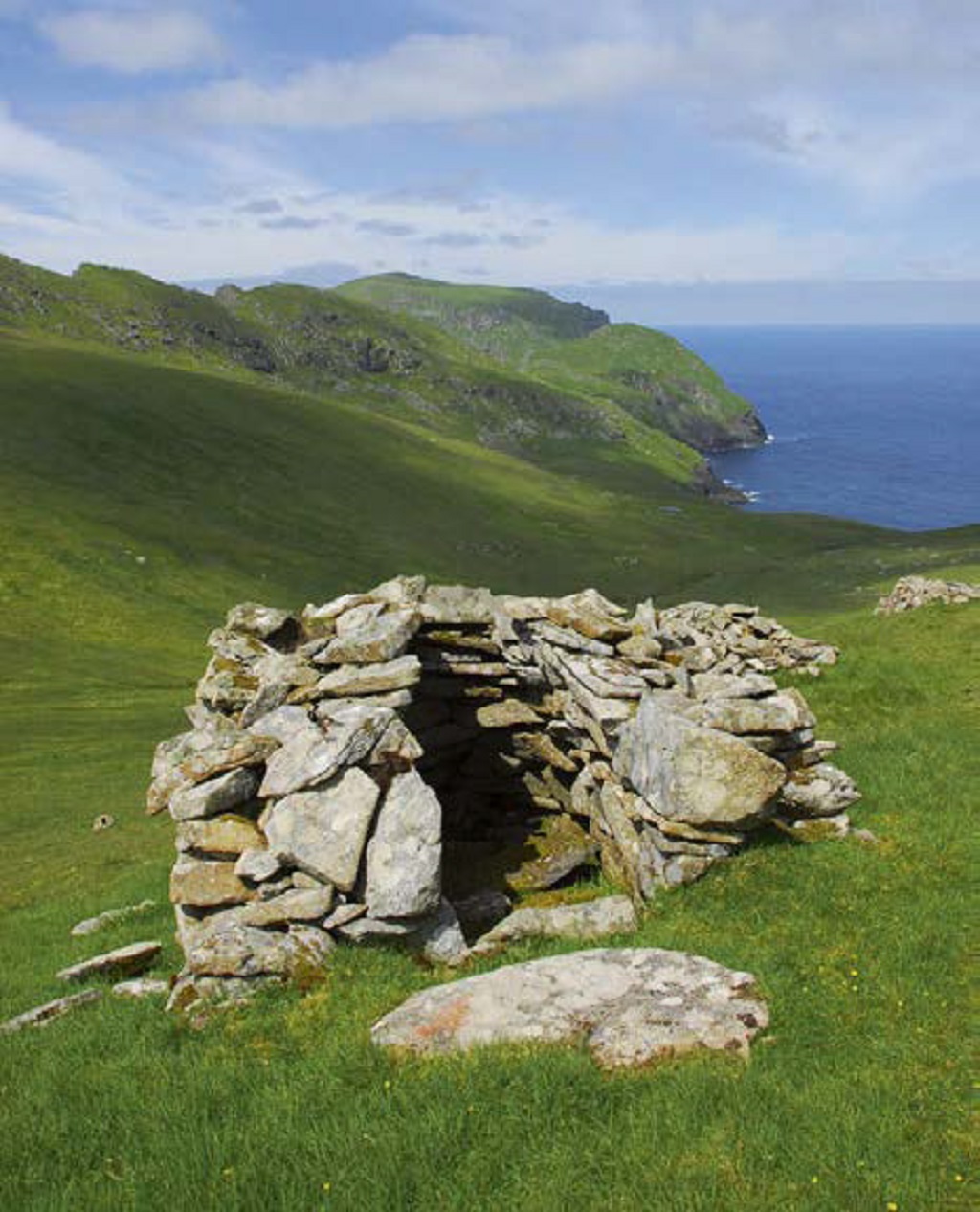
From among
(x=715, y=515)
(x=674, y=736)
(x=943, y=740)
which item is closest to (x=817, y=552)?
(x=715, y=515)

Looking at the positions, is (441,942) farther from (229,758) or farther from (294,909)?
(229,758)

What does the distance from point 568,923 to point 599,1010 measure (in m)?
4.49

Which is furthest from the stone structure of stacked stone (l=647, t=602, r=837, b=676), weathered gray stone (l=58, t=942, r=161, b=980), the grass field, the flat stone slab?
stacked stone (l=647, t=602, r=837, b=676)

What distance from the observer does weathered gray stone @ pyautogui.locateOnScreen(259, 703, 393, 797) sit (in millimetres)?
17250

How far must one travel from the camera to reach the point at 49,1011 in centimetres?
1584

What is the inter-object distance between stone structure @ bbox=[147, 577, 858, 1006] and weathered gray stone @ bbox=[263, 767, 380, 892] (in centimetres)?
4

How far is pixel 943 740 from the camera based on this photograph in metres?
27.1

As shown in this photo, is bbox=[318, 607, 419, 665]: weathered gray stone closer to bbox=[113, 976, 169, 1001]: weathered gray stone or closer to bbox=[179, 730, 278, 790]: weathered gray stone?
bbox=[179, 730, 278, 790]: weathered gray stone

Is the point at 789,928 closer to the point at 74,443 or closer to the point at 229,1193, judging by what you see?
the point at 229,1193

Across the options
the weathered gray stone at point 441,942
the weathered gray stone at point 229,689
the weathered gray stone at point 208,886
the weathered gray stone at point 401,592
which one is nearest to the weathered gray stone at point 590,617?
the weathered gray stone at point 401,592

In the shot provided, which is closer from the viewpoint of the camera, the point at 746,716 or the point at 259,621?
the point at 746,716

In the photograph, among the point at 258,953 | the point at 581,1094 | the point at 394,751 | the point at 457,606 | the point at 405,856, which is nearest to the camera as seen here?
the point at 581,1094

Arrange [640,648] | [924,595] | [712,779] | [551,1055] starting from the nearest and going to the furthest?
[551,1055]
[712,779]
[640,648]
[924,595]

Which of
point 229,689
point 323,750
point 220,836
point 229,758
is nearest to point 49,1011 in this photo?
point 220,836
